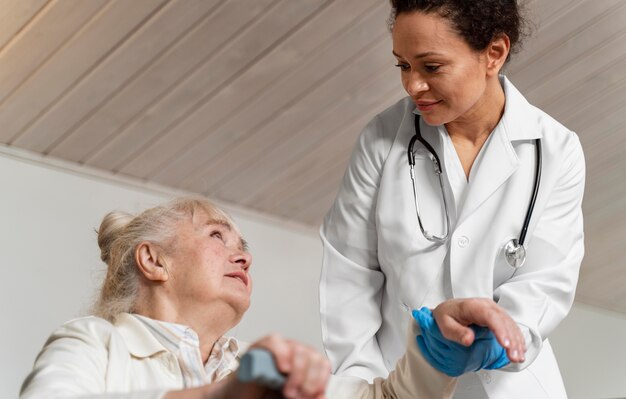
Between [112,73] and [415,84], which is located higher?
[112,73]

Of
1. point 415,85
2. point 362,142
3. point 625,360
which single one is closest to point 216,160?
point 362,142

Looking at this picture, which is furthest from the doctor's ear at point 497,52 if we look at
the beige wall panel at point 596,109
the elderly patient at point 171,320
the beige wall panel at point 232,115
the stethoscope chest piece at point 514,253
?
the beige wall panel at point 596,109

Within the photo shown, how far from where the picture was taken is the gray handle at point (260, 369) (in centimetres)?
97

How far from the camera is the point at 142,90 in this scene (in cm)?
310

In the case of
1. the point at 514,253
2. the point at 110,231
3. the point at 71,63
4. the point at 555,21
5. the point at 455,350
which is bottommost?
the point at 455,350

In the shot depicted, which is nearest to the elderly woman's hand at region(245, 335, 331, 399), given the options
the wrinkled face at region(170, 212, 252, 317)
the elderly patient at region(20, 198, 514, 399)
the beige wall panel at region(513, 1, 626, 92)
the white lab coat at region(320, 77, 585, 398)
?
the elderly patient at region(20, 198, 514, 399)

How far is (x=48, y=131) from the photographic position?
3.19m

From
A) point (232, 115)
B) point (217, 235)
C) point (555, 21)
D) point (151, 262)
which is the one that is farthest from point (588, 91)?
point (151, 262)

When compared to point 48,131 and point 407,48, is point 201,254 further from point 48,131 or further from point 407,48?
point 48,131

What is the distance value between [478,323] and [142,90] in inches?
72.5

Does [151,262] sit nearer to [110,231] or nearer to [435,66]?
[110,231]

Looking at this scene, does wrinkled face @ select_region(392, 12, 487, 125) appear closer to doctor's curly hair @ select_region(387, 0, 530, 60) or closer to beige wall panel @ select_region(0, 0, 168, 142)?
doctor's curly hair @ select_region(387, 0, 530, 60)

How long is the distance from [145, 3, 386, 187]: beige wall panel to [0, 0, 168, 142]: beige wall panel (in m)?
0.49

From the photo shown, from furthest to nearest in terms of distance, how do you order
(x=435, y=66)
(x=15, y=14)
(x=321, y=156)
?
(x=321, y=156), (x=15, y=14), (x=435, y=66)
